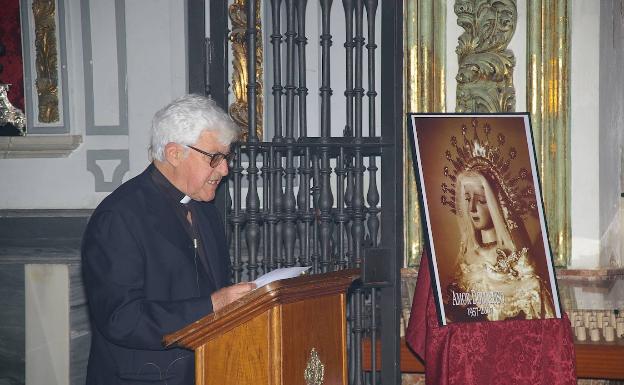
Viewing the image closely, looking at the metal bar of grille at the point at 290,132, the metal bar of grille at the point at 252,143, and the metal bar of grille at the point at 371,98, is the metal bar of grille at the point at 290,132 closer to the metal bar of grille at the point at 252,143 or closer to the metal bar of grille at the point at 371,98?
the metal bar of grille at the point at 252,143

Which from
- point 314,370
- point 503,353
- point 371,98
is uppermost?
point 371,98

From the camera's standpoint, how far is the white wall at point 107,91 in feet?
14.0

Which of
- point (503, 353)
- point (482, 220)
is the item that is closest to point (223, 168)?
point (482, 220)

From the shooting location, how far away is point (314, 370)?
2.00m

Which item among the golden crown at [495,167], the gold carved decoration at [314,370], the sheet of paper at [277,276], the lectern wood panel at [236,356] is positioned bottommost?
the gold carved decoration at [314,370]

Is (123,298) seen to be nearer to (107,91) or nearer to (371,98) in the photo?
(371,98)

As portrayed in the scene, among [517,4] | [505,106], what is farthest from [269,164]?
[517,4]

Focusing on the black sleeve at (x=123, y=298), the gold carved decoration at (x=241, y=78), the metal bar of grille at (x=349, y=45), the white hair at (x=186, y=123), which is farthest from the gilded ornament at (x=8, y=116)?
the black sleeve at (x=123, y=298)

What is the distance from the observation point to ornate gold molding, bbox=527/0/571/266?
364 cm

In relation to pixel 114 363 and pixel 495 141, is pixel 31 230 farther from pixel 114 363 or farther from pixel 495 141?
pixel 495 141

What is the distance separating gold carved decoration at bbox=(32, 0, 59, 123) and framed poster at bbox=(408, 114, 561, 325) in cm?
241

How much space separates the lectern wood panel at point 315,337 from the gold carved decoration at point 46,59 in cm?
284

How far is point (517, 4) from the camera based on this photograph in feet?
12.1

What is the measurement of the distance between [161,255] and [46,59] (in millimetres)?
2592
